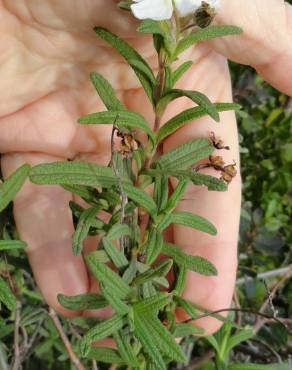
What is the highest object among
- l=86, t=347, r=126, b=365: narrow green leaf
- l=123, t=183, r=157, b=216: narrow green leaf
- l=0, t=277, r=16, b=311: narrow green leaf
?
l=123, t=183, r=157, b=216: narrow green leaf

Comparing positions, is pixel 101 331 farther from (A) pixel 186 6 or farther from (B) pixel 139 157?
(A) pixel 186 6

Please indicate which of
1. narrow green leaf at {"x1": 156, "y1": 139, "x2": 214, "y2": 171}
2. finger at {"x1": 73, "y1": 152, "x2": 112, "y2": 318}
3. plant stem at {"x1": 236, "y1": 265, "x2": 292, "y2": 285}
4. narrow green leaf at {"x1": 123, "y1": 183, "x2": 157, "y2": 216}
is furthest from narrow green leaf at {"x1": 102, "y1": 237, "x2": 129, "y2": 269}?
plant stem at {"x1": 236, "y1": 265, "x2": 292, "y2": 285}

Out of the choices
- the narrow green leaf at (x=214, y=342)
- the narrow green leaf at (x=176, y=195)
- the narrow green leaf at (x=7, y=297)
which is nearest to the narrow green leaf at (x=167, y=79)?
the narrow green leaf at (x=176, y=195)

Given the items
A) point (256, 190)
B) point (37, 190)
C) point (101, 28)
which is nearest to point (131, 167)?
point (101, 28)

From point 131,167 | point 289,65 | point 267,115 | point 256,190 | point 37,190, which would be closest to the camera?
point 131,167

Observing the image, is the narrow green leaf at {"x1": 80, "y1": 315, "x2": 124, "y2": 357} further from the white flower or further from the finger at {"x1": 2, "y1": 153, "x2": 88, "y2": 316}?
the white flower

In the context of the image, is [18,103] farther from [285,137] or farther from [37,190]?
[285,137]

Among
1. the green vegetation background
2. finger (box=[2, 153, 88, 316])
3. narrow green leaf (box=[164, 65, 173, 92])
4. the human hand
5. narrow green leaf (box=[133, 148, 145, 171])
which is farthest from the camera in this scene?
the green vegetation background
